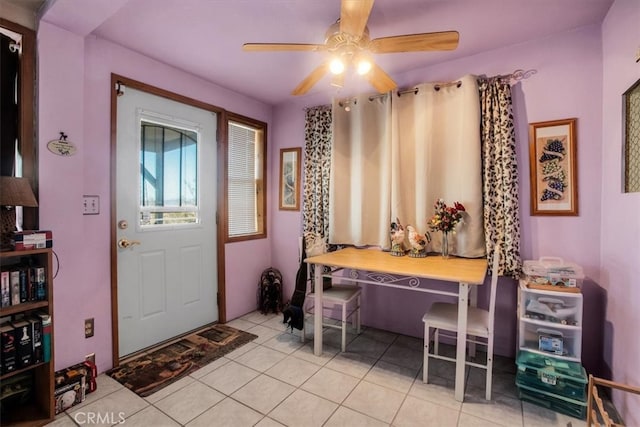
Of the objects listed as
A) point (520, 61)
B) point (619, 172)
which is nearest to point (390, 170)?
point (520, 61)

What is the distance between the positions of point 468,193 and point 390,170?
0.71m

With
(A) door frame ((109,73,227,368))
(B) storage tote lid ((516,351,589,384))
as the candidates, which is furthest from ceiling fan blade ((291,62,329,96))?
(B) storage tote lid ((516,351,589,384))

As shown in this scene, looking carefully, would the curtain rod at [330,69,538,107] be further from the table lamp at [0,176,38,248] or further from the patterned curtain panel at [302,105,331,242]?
the table lamp at [0,176,38,248]

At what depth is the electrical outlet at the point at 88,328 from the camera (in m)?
2.14

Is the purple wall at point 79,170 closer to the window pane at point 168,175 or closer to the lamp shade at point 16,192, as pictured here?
the lamp shade at point 16,192

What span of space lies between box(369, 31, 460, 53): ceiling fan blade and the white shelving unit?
1.64 m

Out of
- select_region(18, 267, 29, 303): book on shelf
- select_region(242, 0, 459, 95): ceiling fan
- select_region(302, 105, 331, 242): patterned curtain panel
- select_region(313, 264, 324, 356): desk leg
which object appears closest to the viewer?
select_region(242, 0, 459, 95): ceiling fan

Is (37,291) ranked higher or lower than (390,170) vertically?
lower

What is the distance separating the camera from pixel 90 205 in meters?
2.18

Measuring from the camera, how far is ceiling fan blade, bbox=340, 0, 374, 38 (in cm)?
132

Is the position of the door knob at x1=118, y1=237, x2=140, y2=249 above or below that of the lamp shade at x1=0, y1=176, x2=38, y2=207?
below

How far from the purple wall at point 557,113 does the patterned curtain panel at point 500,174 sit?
113 millimetres

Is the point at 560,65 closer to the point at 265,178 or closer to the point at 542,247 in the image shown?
the point at 542,247

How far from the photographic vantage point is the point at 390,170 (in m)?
2.82
